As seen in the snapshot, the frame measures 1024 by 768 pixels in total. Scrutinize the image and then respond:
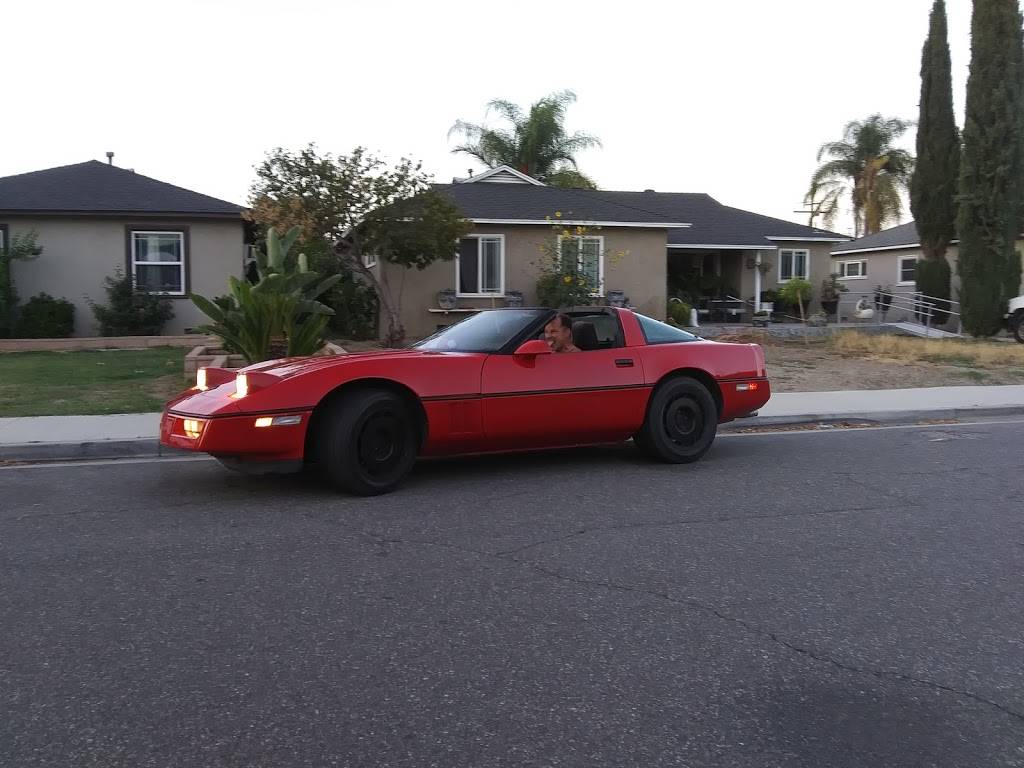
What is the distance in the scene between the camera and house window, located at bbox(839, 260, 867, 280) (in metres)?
33.7

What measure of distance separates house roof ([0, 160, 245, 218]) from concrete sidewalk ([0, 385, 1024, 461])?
1117cm

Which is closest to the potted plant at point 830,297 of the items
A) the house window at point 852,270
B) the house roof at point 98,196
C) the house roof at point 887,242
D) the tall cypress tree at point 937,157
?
the tall cypress tree at point 937,157

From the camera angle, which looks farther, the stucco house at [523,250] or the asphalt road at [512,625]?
the stucco house at [523,250]

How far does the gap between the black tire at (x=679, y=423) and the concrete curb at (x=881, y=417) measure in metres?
2.34

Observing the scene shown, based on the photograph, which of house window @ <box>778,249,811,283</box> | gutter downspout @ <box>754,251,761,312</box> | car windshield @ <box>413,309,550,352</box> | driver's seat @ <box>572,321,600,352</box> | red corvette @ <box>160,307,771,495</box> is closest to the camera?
red corvette @ <box>160,307,771,495</box>

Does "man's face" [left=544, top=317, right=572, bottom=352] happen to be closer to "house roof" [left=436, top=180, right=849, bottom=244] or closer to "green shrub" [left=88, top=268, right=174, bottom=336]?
"house roof" [left=436, top=180, right=849, bottom=244]

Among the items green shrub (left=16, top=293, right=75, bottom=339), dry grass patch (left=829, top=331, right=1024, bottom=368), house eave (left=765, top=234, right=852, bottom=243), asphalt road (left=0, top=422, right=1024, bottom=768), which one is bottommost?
asphalt road (left=0, top=422, right=1024, bottom=768)

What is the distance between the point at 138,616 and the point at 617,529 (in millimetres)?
2903

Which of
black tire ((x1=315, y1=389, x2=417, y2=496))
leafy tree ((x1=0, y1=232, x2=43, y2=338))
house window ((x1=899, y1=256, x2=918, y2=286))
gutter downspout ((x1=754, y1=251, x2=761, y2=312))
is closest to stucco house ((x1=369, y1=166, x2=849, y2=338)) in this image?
gutter downspout ((x1=754, y1=251, x2=761, y2=312))

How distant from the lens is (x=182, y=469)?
8.05 meters

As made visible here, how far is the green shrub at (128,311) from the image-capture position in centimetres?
1977

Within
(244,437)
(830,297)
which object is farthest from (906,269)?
(244,437)

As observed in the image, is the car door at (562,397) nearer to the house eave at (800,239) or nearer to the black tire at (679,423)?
the black tire at (679,423)

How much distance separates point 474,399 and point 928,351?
14.5 m
